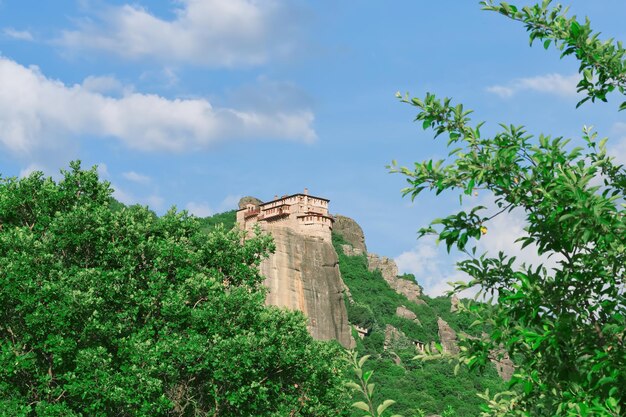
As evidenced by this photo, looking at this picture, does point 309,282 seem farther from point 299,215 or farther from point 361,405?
point 361,405

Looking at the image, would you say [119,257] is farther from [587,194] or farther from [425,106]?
[587,194]

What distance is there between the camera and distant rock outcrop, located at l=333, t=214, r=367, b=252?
159 m

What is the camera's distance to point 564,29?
8.59 metres

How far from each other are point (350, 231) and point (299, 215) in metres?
57.8

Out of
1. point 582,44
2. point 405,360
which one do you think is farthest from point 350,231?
point 582,44

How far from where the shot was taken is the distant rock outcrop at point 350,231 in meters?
159

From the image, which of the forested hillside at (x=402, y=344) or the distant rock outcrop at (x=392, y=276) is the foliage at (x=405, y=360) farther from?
the distant rock outcrop at (x=392, y=276)

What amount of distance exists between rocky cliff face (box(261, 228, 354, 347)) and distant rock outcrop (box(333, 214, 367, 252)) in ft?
192

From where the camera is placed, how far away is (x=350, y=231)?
160 metres

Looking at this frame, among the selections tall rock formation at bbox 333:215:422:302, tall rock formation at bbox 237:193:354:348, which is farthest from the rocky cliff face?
tall rock formation at bbox 333:215:422:302

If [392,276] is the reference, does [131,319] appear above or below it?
below

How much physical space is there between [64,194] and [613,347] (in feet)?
78.3

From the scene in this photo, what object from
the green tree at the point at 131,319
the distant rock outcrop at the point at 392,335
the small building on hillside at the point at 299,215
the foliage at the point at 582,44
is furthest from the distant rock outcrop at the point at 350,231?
the foliage at the point at 582,44

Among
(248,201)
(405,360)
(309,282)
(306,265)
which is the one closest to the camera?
(405,360)
